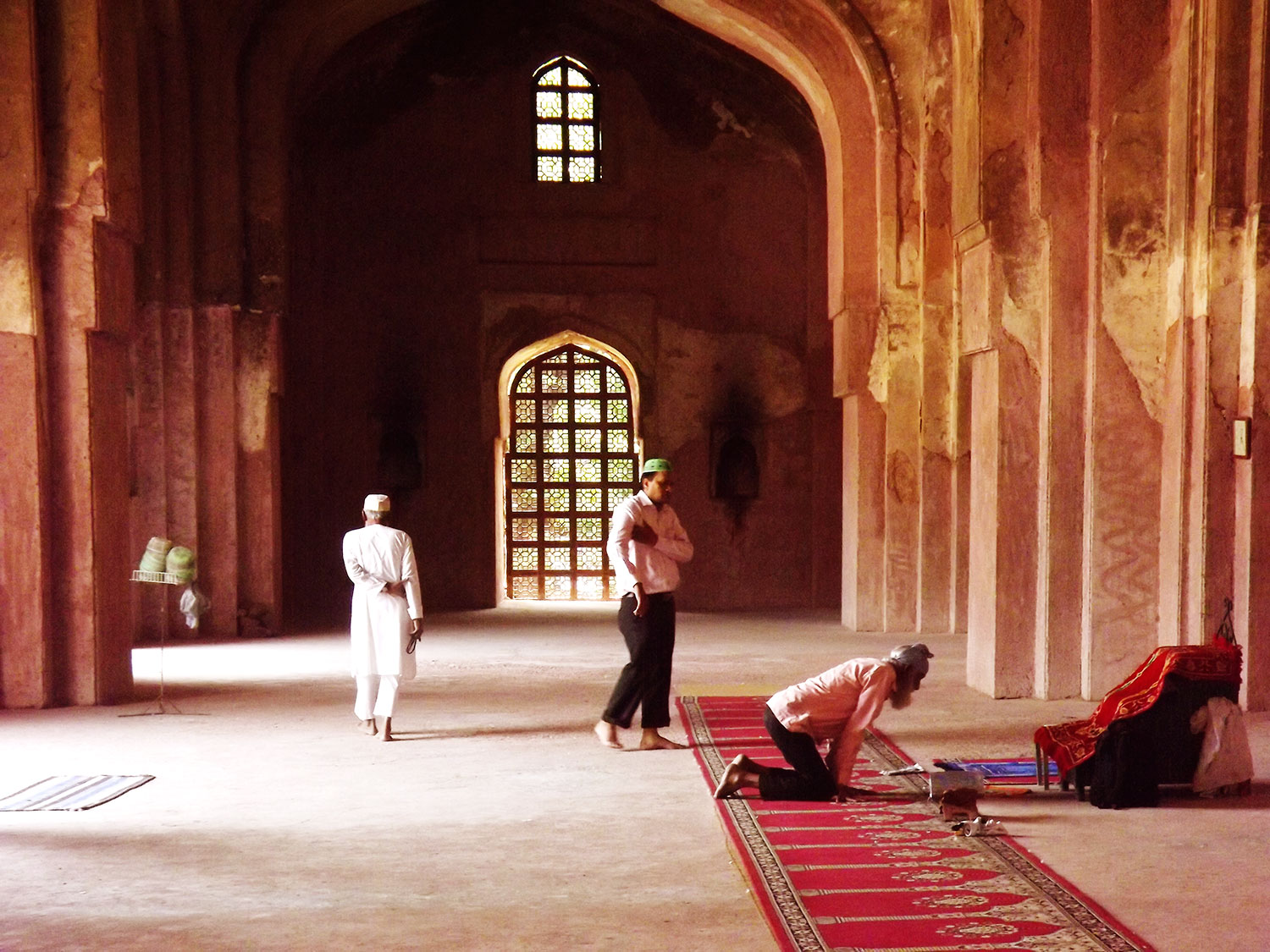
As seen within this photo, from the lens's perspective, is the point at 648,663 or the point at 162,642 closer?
the point at 648,663

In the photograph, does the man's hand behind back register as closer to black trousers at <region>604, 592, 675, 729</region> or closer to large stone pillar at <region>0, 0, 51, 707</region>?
black trousers at <region>604, 592, 675, 729</region>

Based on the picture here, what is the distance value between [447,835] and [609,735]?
6.38ft

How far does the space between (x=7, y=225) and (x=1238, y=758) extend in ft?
24.4

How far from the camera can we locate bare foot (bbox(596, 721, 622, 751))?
696cm

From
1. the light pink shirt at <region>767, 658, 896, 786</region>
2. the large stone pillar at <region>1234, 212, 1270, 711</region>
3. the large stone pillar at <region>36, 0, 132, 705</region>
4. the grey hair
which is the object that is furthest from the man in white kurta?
the large stone pillar at <region>1234, 212, 1270, 711</region>

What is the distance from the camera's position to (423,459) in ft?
51.0

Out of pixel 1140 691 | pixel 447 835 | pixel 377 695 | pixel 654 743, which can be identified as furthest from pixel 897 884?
pixel 377 695

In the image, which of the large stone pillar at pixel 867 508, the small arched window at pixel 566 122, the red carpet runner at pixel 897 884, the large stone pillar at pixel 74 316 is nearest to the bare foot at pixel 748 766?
the red carpet runner at pixel 897 884

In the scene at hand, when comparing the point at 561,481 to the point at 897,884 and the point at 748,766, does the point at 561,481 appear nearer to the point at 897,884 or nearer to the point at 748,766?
the point at 748,766

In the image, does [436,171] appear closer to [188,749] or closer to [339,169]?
[339,169]

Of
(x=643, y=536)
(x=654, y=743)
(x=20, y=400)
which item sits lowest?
(x=654, y=743)

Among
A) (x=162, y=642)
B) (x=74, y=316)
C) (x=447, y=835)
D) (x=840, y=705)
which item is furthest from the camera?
(x=74, y=316)

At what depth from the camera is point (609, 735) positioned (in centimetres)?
699

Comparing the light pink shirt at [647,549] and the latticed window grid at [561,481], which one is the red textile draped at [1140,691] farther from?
the latticed window grid at [561,481]
